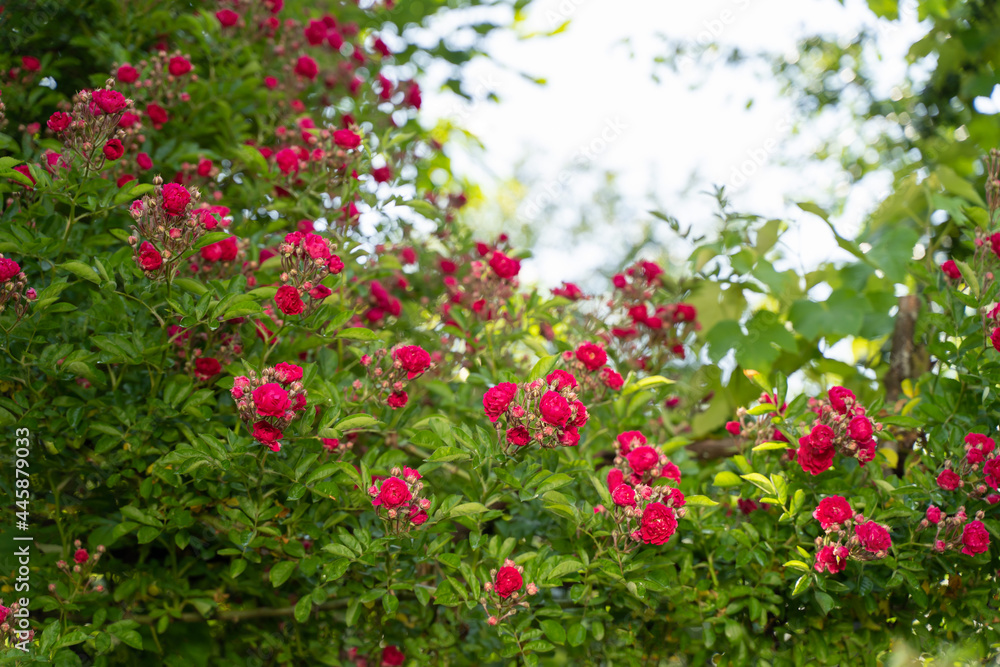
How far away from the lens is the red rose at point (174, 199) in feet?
3.79

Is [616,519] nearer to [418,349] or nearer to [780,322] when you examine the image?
[418,349]

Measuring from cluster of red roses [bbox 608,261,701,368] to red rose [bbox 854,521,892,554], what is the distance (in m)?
0.85

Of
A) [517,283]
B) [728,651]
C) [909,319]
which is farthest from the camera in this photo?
[909,319]

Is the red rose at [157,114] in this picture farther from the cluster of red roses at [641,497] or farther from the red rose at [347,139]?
the cluster of red roses at [641,497]

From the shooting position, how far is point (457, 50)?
2.93 m

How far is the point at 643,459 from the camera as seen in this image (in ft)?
4.41

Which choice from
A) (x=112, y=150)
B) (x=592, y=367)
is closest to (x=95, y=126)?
(x=112, y=150)

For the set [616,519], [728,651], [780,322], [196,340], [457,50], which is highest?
[457,50]

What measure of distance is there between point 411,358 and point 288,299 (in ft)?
0.83

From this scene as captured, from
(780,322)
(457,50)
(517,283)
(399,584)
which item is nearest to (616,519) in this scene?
(399,584)

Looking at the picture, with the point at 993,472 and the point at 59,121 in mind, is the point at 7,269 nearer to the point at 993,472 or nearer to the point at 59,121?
the point at 59,121

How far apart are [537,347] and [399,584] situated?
661 millimetres

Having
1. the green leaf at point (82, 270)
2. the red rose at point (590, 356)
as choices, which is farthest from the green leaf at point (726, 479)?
the green leaf at point (82, 270)

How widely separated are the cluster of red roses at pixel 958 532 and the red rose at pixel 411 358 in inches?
40.9
